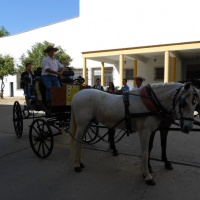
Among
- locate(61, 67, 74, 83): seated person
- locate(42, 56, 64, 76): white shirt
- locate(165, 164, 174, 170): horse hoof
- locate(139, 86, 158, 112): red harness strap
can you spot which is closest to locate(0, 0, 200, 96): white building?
locate(61, 67, 74, 83): seated person

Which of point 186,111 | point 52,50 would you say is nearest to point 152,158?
Result: point 186,111

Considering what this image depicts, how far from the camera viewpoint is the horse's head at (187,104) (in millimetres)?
3309

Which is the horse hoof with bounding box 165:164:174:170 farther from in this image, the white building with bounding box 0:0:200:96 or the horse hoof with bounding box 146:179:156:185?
the white building with bounding box 0:0:200:96

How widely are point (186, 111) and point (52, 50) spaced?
368cm

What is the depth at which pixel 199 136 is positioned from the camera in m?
6.89

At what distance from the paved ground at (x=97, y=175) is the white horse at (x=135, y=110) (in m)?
0.30

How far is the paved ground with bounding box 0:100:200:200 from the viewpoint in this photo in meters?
3.52

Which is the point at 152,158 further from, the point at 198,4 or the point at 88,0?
the point at 88,0

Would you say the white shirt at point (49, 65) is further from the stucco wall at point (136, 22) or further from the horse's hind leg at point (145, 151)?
the stucco wall at point (136, 22)

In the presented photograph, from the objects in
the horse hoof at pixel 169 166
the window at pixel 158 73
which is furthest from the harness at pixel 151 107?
the window at pixel 158 73

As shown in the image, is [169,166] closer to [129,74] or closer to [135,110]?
[135,110]

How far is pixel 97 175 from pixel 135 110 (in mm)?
1375

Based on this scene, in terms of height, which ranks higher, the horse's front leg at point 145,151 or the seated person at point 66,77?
the seated person at point 66,77

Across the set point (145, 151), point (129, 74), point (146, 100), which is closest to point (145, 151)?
point (145, 151)
